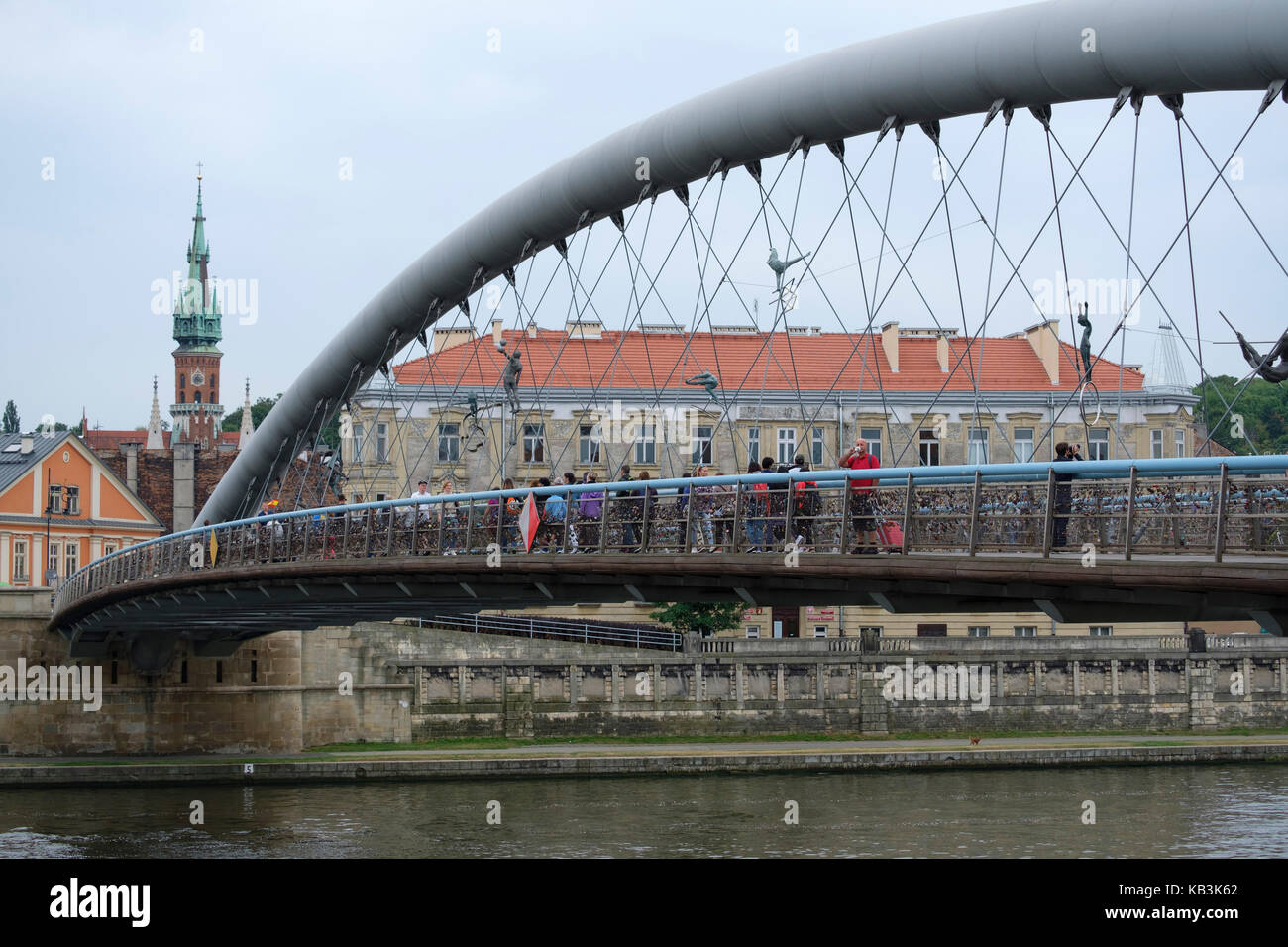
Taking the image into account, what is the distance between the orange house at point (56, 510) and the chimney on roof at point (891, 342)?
3141cm

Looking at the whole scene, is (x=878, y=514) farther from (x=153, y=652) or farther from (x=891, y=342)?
(x=891, y=342)

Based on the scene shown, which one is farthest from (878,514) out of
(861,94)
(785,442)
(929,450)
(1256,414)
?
(1256,414)

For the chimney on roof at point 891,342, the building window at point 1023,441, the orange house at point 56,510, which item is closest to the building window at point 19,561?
the orange house at point 56,510

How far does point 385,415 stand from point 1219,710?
87.7ft

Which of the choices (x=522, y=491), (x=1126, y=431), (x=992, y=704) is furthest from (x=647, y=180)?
(x=992, y=704)

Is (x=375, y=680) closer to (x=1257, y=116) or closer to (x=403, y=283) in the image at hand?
(x=403, y=283)

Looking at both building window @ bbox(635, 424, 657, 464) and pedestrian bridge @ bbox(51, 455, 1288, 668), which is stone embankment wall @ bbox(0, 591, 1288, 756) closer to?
building window @ bbox(635, 424, 657, 464)

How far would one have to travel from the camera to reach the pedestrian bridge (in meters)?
16.1

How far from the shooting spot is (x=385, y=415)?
179ft

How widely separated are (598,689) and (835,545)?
33457 mm

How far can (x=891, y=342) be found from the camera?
56656mm

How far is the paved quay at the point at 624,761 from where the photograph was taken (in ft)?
146

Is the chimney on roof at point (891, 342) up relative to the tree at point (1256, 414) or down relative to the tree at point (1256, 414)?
up

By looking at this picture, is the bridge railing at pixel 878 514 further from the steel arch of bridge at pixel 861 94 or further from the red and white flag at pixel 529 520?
the steel arch of bridge at pixel 861 94
